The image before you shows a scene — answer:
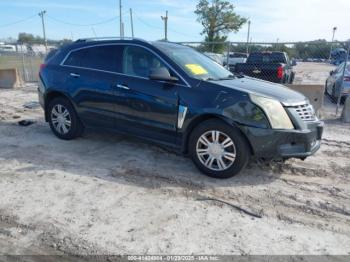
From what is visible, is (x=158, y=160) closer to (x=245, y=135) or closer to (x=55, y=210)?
(x=245, y=135)

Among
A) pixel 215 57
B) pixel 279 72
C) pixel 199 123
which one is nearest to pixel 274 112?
pixel 199 123

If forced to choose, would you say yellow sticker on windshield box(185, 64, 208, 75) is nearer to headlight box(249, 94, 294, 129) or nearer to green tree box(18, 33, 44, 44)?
headlight box(249, 94, 294, 129)

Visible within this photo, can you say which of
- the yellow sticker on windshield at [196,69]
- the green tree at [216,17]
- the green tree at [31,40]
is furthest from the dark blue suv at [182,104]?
the green tree at [216,17]

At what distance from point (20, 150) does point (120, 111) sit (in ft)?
6.54

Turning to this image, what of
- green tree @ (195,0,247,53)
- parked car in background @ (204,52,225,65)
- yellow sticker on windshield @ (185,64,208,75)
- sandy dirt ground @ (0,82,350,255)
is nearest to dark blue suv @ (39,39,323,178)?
yellow sticker on windshield @ (185,64,208,75)

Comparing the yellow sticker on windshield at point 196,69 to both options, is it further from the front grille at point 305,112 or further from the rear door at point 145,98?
the front grille at point 305,112

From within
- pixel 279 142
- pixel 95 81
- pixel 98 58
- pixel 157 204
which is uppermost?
pixel 98 58

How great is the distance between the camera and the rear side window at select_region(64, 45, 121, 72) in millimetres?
5371

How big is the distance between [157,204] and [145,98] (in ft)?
5.65

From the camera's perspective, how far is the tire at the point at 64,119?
5988 mm

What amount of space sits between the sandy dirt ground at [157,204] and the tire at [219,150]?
6.6 inches

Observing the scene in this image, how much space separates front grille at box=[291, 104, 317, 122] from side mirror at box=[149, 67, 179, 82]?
169 cm

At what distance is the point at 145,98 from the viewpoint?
16.1 ft

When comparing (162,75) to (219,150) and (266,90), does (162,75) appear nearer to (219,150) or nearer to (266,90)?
(219,150)
